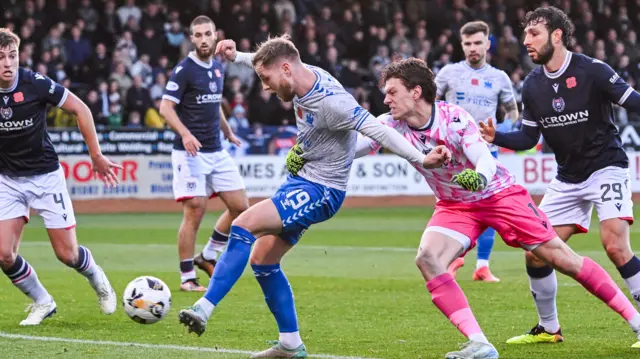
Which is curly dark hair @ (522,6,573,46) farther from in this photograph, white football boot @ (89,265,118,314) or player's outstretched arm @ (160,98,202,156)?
player's outstretched arm @ (160,98,202,156)

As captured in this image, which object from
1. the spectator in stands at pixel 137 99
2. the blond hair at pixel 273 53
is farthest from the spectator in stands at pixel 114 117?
the blond hair at pixel 273 53

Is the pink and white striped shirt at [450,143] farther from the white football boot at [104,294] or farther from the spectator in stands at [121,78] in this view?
the spectator in stands at [121,78]

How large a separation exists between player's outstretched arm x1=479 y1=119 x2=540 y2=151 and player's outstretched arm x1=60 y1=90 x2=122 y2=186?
2.90 m

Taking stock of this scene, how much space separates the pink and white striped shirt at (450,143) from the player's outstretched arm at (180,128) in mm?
4226

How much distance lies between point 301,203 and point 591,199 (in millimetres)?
2122

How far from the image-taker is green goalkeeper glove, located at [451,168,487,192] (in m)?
6.24

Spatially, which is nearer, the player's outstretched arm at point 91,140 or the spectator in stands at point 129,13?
the player's outstretched arm at point 91,140

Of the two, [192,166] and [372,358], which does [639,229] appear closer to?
[192,166]

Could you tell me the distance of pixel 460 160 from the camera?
22.3 feet

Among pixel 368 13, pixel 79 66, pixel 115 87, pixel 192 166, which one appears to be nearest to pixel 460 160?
pixel 192 166

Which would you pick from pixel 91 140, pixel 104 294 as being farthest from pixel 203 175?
pixel 91 140

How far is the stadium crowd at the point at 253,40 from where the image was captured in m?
24.2

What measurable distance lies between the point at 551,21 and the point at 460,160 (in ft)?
4.49

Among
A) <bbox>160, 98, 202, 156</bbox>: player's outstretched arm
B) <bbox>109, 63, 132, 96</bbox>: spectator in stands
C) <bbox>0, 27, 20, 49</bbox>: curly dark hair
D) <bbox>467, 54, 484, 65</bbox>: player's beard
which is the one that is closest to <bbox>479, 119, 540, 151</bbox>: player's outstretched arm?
<bbox>0, 27, 20, 49</bbox>: curly dark hair
